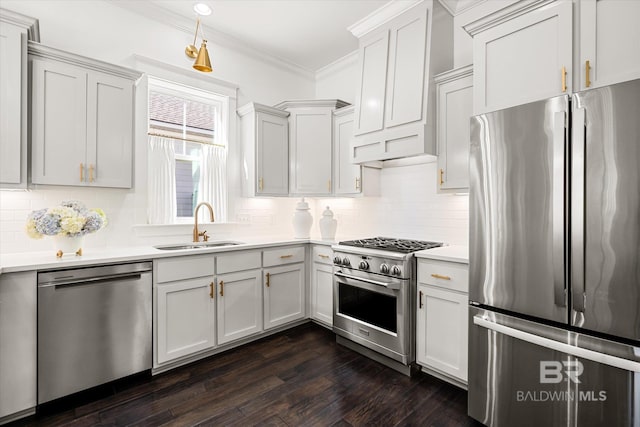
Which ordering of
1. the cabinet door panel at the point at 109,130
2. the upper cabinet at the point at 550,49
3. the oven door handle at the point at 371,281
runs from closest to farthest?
the upper cabinet at the point at 550,49 < the cabinet door panel at the point at 109,130 < the oven door handle at the point at 371,281

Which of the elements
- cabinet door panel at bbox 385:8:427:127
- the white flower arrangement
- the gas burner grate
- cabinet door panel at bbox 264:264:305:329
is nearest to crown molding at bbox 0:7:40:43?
the white flower arrangement

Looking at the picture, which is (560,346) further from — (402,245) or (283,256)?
(283,256)

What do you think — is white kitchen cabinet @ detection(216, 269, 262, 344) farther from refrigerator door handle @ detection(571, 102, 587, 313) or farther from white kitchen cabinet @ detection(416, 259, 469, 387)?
refrigerator door handle @ detection(571, 102, 587, 313)

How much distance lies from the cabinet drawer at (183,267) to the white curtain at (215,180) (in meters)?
0.85

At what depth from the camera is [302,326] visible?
3531 mm

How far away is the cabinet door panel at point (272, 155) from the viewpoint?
11.6 ft

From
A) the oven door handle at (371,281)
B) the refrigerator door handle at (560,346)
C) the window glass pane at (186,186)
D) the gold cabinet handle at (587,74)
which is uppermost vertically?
the gold cabinet handle at (587,74)

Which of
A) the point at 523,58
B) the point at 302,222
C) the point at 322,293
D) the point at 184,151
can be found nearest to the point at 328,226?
the point at 302,222

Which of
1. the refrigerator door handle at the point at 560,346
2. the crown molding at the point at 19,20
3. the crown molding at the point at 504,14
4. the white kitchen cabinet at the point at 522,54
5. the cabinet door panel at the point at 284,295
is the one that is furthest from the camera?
the cabinet door panel at the point at 284,295

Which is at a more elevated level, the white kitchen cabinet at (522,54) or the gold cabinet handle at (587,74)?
the white kitchen cabinet at (522,54)

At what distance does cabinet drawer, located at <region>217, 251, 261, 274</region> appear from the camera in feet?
9.29

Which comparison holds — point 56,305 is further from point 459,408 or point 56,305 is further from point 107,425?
point 459,408

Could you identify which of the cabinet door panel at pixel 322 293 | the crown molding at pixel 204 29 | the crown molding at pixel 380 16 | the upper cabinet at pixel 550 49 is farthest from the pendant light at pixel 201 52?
the cabinet door panel at pixel 322 293

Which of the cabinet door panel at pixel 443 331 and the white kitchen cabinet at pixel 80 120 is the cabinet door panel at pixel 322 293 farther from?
the white kitchen cabinet at pixel 80 120
